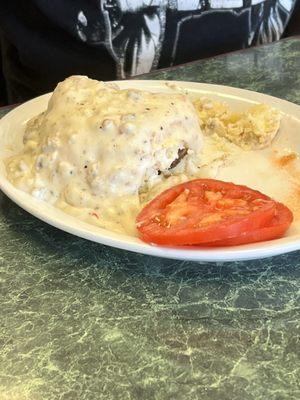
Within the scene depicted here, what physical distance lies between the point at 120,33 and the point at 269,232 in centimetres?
93

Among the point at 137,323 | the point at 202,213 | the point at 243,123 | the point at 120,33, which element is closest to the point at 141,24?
the point at 120,33

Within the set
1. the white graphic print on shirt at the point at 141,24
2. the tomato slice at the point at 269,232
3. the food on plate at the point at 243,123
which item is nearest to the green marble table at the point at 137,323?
the tomato slice at the point at 269,232

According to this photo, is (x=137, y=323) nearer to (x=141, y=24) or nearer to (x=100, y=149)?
(x=100, y=149)

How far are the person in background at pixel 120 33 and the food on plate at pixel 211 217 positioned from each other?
0.80m

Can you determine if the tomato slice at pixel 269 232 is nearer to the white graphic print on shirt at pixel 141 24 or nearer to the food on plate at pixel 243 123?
the food on plate at pixel 243 123

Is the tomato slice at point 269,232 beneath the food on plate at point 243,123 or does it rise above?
above

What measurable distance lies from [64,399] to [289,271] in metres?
0.40

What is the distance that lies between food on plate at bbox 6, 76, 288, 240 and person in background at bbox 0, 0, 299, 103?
1.86ft

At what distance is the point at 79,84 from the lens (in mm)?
1215

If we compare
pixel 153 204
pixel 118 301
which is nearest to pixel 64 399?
pixel 118 301

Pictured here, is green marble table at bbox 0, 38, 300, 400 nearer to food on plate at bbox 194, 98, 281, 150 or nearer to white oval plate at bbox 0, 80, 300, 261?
white oval plate at bbox 0, 80, 300, 261

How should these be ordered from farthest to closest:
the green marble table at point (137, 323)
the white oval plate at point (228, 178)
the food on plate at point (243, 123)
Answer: the food on plate at point (243, 123) → the white oval plate at point (228, 178) → the green marble table at point (137, 323)

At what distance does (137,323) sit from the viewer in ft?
3.07

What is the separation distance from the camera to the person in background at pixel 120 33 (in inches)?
68.6
